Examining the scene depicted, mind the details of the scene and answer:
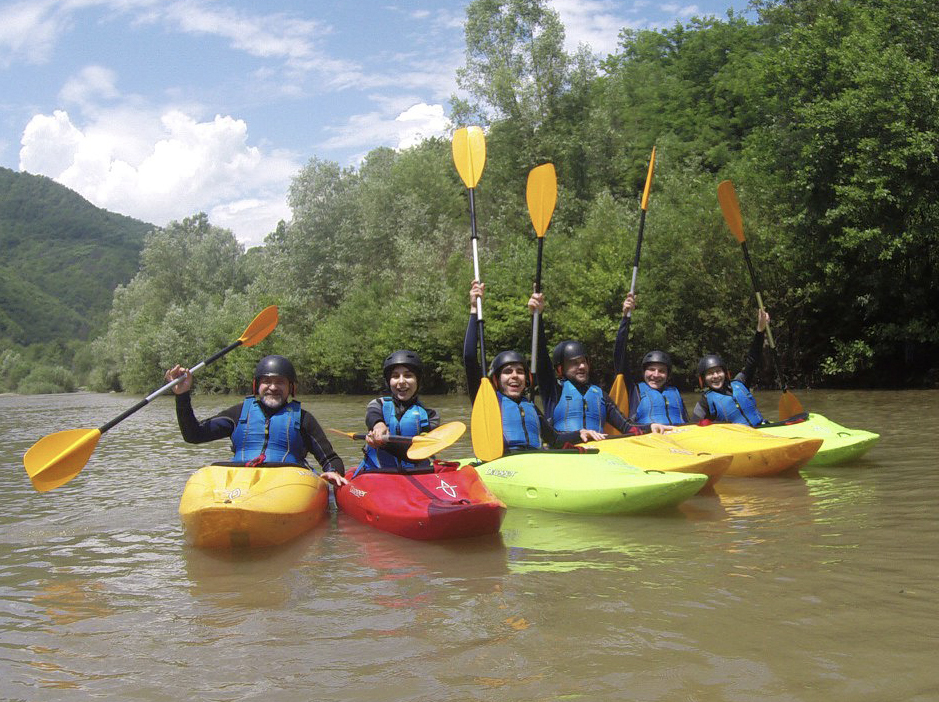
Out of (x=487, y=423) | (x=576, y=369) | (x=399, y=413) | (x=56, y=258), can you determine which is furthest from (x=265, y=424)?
(x=56, y=258)

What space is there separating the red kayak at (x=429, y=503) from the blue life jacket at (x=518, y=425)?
3.54ft

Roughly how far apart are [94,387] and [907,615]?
58725 millimetres

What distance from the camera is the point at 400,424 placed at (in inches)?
213

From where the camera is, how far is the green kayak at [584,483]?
5156 mm

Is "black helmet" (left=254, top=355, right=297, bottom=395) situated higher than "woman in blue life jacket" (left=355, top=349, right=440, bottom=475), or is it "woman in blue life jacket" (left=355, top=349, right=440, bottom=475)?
"black helmet" (left=254, top=355, right=297, bottom=395)

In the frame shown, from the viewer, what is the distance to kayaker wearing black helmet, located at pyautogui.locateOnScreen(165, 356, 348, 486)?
Result: 17.9ft

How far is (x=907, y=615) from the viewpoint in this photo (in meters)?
3.09

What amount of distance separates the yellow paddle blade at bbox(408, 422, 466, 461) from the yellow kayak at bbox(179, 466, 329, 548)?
743 mm

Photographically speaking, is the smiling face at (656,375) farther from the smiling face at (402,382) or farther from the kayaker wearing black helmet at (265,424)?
the kayaker wearing black helmet at (265,424)

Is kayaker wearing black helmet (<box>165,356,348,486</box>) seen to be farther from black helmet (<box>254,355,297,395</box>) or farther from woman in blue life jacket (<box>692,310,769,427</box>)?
woman in blue life jacket (<box>692,310,769,427</box>)

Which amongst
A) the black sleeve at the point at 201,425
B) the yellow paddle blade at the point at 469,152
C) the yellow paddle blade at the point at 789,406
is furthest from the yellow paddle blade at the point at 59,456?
the yellow paddle blade at the point at 789,406

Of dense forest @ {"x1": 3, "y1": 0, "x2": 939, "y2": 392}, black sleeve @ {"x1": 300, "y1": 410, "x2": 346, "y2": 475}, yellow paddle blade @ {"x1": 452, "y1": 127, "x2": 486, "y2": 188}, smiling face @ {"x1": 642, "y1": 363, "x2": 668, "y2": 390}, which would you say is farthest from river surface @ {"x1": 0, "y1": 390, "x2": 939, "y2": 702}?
dense forest @ {"x1": 3, "y1": 0, "x2": 939, "y2": 392}

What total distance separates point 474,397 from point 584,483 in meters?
1.19

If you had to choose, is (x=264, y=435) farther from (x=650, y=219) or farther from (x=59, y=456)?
(x=650, y=219)
